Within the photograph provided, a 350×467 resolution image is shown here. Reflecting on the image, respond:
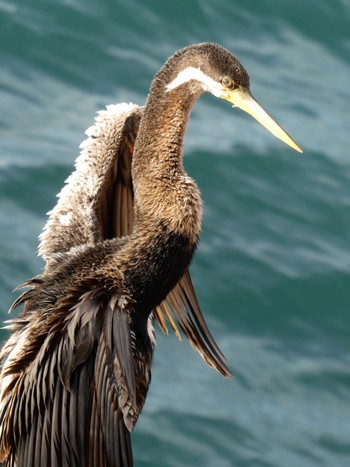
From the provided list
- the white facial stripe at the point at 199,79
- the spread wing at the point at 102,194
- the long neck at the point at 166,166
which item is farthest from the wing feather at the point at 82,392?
the spread wing at the point at 102,194

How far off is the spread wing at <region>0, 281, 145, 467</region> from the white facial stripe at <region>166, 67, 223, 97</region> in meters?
0.83

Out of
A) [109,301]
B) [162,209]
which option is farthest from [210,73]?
[109,301]

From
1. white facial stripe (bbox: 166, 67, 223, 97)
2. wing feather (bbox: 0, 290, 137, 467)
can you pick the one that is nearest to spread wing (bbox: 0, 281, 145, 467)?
wing feather (bbox: 0, 290, 137, 467)

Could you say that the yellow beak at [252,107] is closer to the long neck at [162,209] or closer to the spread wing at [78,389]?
the long neck at [162,209]

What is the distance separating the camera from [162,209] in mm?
5160

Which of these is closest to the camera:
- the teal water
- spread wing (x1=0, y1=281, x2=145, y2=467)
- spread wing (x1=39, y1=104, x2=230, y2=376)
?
spread wing (x1=0, y1=281, x2=145, y2=467)

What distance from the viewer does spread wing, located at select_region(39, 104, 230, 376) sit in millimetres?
5816

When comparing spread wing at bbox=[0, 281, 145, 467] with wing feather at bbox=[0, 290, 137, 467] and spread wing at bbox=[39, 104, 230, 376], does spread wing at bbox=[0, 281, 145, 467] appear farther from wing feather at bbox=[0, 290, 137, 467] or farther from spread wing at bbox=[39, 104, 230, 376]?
spread wing at bbox=[39, 104, 230, 376]

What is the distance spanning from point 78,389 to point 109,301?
1.06ft

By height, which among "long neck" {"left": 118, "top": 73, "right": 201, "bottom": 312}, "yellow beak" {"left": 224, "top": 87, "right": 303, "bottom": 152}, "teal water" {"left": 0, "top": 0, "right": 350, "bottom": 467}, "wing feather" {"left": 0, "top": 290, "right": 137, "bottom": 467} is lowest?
"wing feather" {"left": 0, "top": 290, "right": 137, "bottom": 467}

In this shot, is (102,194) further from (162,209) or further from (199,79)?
(199,79)

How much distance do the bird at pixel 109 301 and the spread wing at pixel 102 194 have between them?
1 cm

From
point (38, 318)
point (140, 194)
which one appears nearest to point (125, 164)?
point (140, 194)

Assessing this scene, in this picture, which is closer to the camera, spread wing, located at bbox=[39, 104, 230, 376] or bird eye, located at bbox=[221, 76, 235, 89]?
bird eye, located at bbox=[221, 76, 235, 89]
